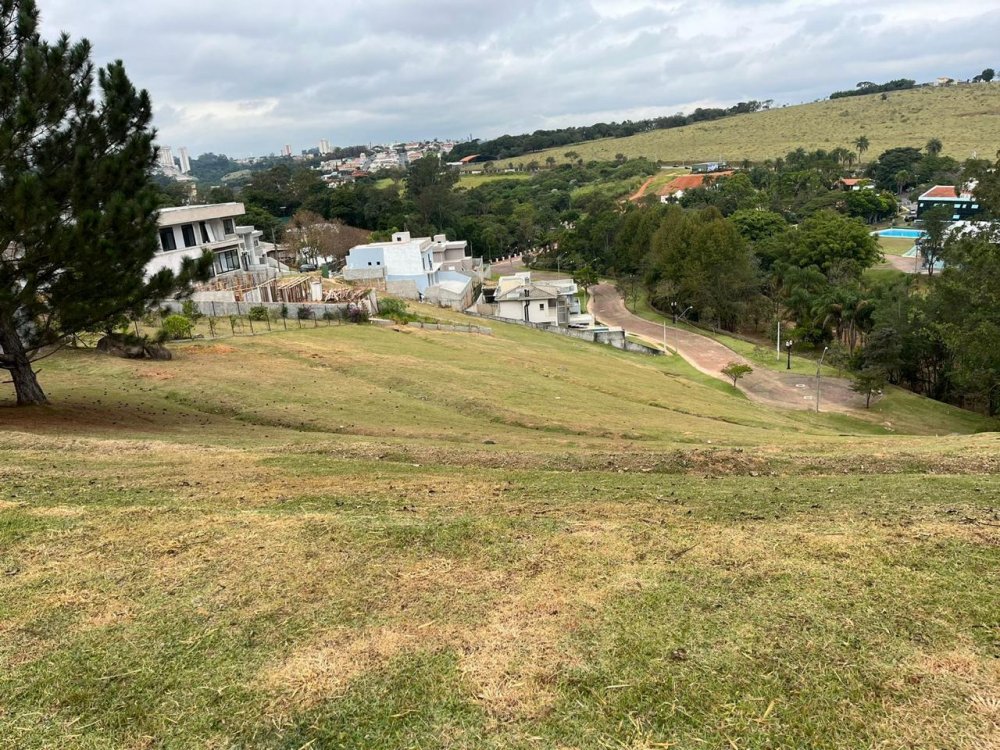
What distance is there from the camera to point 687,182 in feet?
413

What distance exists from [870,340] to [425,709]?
45211 mm

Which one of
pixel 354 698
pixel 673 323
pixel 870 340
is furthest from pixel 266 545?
pixel 673 323

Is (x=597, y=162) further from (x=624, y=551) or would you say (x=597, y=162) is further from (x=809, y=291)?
(x=624, y=551)

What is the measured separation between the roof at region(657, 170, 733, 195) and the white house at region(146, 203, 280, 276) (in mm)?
90829

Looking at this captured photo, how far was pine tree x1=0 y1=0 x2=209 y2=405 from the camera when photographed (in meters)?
12.6

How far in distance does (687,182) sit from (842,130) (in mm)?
63236

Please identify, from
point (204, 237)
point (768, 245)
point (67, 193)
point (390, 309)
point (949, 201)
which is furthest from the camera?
point (949, 201)

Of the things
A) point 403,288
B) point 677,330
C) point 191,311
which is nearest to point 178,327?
point 191,311

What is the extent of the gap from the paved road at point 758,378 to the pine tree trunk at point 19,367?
3350 cm

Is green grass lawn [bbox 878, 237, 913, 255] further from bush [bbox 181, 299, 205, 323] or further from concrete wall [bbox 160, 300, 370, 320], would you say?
bush [bbox 181, 299, 205, 323]

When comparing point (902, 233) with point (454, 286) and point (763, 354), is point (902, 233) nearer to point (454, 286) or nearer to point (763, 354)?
point (763, 354)

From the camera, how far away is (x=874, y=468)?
11758 millimetres

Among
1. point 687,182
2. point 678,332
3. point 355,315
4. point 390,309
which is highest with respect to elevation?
point 687,182

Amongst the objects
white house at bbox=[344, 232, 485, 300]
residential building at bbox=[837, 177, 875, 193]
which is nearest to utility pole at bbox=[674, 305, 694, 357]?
white house at bbox=[344, 232, 485, 300]
